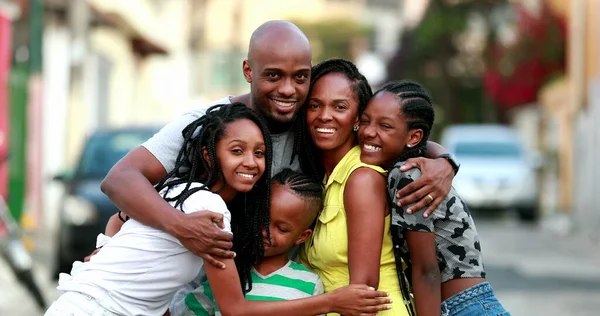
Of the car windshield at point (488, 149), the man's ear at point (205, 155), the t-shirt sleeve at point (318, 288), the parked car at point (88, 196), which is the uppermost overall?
the car windshield at point (488, 149)

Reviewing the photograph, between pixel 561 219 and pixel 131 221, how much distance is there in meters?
24.9

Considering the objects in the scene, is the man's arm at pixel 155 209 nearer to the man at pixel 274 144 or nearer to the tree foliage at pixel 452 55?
the man at pixel 274 144

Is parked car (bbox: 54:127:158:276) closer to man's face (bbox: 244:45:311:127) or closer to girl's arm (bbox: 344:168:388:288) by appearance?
man's face (bbox: 244:45:311:127)

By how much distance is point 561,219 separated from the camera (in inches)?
1113

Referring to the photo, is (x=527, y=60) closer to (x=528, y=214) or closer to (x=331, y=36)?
(x=528, y=214)

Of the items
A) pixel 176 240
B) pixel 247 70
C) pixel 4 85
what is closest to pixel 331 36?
pixel 4 85

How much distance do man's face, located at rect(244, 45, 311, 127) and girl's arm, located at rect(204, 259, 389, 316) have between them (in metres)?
0.70

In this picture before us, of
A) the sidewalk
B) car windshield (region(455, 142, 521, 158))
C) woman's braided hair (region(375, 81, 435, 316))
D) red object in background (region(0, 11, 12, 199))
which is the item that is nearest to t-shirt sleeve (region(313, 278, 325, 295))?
woman's braided hair (region(375, 81, 435, 316))

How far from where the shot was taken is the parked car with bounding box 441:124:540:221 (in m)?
24.5

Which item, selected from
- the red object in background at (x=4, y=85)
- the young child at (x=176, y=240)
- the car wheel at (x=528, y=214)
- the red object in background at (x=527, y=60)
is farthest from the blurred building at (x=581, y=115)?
the young child at (x=176, y=240)

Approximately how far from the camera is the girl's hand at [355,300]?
4.07 metres

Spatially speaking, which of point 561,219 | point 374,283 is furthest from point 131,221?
point 561,219

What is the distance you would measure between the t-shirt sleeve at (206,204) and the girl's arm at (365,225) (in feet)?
1.38

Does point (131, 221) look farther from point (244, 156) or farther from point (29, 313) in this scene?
point (29, 313)
